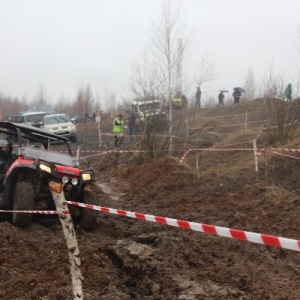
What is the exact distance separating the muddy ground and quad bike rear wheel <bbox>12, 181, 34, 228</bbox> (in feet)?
0.78

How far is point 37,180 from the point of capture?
7.51m

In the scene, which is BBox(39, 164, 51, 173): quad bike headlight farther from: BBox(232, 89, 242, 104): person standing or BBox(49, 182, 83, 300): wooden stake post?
BBox(232, 89, 242, 104): person standing

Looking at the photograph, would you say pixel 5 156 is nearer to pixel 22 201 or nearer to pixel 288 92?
pixel 22 201

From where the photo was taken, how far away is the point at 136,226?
26.8 ft

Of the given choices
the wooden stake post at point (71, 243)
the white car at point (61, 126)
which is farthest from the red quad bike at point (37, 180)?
the white car at point (61, 126)

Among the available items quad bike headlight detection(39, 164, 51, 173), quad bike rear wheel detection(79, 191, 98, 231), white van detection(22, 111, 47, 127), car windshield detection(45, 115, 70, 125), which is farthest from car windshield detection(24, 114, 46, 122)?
quad bike headlight detection(39, 164, 51, 173)

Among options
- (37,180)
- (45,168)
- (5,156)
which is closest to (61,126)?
(5,156)

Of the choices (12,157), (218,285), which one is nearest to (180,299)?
(218,285)

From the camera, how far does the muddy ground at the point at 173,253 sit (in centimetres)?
476

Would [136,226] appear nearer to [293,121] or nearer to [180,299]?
[180,299]

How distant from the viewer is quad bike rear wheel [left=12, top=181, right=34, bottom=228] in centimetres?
715

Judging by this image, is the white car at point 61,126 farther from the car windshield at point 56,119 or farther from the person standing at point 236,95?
the person standing at point 236,95

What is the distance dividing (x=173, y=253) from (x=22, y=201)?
258cm

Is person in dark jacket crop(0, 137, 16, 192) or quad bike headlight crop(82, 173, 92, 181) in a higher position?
person in dark jacket crop(0, 137, 16, 192)
